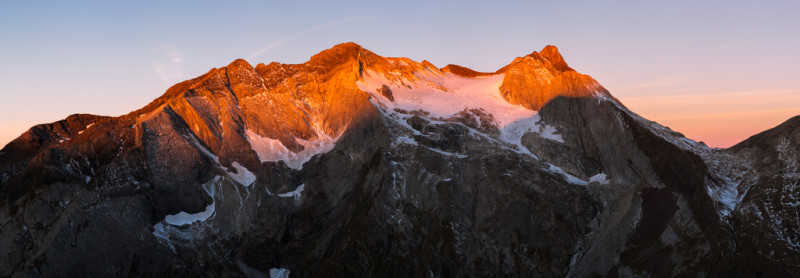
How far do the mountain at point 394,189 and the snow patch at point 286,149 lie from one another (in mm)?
398

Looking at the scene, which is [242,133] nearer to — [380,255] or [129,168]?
[129,168]

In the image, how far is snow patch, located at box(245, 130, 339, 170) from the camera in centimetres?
15288

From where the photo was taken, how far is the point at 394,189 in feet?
454

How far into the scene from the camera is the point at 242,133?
15800 centimetres

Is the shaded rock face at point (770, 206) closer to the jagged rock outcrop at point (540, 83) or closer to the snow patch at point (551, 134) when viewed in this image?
the snow patch at point (551, 134)

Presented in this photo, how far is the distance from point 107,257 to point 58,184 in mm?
19609

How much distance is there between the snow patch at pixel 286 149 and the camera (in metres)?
153

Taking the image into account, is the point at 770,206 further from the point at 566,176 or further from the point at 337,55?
the point at 337,55

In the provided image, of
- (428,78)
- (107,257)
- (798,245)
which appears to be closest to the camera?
(798,245)

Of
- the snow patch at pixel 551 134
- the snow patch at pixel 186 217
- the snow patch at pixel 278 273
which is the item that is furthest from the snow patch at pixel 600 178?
the snow patch at pixel 186 217

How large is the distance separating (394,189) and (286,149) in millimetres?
28970

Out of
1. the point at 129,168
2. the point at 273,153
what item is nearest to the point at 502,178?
the point at 273,153

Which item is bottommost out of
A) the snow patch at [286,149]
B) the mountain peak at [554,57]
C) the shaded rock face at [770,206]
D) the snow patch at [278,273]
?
the snow patch at [278,273]

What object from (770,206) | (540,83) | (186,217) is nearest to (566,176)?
(540,83)
